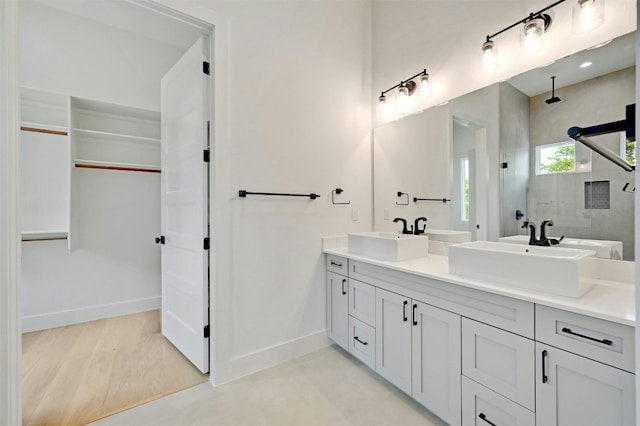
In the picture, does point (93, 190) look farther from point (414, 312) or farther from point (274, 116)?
point (414, 312)

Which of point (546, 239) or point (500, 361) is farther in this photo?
point (546, 239)

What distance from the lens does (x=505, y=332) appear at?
4.18ft

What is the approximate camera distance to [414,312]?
1.69m

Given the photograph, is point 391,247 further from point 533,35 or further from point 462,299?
point 533,35

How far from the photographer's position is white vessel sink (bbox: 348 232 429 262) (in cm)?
194

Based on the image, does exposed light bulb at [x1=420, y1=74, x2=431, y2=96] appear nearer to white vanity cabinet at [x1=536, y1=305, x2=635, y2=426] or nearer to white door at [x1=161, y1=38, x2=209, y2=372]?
white door at [x1=161, y1=38, x2=209, y2=372]

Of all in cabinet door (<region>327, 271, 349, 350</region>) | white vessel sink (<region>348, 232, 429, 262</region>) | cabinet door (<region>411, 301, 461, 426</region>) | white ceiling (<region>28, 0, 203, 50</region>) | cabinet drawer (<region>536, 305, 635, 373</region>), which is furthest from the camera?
white ceiling (<region>28, 0, 203, 50</region>)

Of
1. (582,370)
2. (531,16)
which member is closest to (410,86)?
(531,16)

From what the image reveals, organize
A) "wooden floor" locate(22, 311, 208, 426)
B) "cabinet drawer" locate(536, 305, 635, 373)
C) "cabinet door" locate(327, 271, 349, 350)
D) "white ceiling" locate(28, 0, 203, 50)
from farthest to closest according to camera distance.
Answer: "white ceiling" locate(28, 0, 203, 50) < "cabinet door" locate(327, 271, 349, 350) < "wooden floor" locate(22, 311, 208, 426) < "cabinet drawer" locate(536, 305, 635, 373)

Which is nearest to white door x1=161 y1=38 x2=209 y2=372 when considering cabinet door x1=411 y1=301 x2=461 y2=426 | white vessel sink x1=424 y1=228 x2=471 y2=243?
cabinet door x1=411 y1=301 x2=461 y2=426

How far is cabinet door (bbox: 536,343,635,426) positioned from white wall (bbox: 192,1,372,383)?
1.57m

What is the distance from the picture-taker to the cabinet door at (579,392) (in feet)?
3.22

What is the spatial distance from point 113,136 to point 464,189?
341 cm

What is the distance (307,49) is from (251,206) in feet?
4.54
